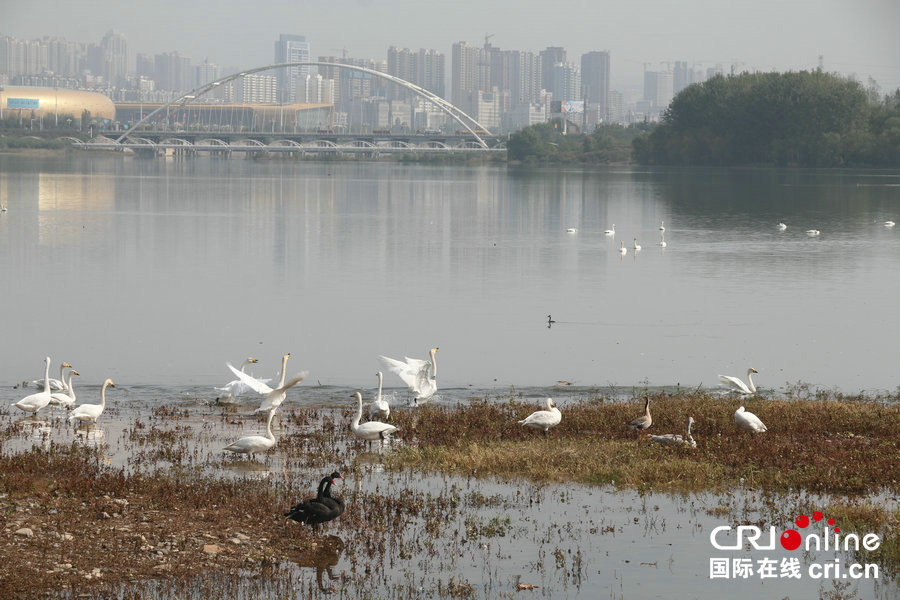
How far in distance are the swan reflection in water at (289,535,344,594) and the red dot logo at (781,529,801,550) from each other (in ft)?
14.0

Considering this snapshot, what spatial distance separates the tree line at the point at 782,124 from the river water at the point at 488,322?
7869 centimetres

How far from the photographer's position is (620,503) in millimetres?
12648

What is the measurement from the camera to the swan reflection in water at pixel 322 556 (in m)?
10.5

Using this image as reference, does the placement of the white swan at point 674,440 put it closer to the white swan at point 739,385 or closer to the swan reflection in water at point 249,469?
the white swan at point 739,385

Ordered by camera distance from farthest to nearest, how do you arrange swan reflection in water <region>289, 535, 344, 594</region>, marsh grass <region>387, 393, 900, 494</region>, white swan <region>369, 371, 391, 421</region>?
white swan <region>369, 371, 391, 421</region> → marsh grass <region>387, 393, 900, 494</region> → swan reflection in water <region>289, 535, 344, 594</region>

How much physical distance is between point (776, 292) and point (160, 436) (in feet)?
76.4

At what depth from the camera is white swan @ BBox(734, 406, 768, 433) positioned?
597 inches

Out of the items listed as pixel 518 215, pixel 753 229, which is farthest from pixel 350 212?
pixel 753 229

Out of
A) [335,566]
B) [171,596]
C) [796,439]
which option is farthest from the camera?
[796,439]

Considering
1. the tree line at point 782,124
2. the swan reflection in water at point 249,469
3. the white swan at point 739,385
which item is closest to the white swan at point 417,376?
the swan reflection in water at point 249,469

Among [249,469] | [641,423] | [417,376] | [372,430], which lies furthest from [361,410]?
[641,423]

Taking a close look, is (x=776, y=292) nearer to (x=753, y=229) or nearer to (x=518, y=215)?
(x=753, y=229)

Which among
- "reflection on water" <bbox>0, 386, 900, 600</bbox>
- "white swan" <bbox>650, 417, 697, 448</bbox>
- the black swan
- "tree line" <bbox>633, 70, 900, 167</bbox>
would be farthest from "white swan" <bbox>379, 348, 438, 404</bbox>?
"tree line" <bbox>633, 70, 900, 167</bbox>

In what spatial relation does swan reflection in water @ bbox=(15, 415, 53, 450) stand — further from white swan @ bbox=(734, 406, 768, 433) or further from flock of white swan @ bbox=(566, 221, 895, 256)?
flock of white swan @ bbox=(566, 221, 895, 256)
